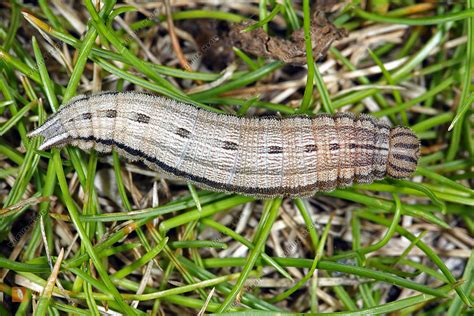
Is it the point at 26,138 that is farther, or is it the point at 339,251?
the point at 339,251

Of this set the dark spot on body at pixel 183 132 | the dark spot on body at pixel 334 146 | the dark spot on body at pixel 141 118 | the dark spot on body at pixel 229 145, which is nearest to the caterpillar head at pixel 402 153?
the dark spot on body at pixel 334 146

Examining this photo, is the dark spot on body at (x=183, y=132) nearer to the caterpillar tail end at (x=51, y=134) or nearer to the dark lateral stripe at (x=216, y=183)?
the dark lateral stripe at (x=216, y=183)

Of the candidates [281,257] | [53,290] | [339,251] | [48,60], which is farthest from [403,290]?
[48,60]

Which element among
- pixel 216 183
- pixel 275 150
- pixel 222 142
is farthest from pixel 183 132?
pixel 275 150

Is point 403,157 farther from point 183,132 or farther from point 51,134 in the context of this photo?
point 51,134

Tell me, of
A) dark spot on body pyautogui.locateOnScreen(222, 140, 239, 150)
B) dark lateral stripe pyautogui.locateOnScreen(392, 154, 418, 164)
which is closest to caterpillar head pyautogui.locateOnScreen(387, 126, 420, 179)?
dark lateral stripe pyautogui.locateOnScreen(392, 154, 418, 164)

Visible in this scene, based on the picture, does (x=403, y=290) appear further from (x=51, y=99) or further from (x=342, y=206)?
(x=51, y=99)
